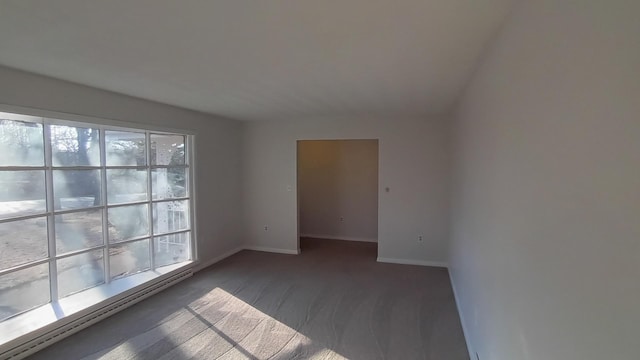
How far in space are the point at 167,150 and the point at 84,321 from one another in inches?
88.8

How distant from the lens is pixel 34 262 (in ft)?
9.89

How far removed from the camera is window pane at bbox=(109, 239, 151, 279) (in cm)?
384

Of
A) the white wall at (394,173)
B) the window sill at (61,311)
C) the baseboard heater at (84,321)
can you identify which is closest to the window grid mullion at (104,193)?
the window sill at (61,311)

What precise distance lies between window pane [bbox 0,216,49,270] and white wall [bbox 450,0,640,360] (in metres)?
3.86

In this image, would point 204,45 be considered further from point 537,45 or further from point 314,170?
point 314,170

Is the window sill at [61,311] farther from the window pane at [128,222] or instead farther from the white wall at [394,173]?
the white wall at [394,173]

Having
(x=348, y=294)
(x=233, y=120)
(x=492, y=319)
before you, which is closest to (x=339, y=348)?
(x=348, y=294)

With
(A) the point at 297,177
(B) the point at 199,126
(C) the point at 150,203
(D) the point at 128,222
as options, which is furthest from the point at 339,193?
(D) the point at 128,222

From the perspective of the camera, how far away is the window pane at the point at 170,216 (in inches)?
173

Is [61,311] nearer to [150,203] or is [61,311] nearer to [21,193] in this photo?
[21,193]

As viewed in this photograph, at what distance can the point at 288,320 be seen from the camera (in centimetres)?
343

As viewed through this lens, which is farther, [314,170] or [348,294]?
[314,170]

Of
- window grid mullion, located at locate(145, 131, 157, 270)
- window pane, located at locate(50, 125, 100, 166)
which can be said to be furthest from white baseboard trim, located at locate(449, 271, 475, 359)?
window pane, located at locate(50, 125, 100, 166)

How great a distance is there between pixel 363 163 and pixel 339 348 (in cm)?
436
